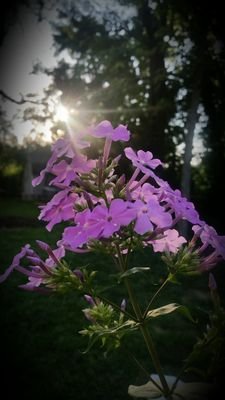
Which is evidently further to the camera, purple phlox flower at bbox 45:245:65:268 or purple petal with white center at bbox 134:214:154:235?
purple phlox flower at bbox 45:245:65:268

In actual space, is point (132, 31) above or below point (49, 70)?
above

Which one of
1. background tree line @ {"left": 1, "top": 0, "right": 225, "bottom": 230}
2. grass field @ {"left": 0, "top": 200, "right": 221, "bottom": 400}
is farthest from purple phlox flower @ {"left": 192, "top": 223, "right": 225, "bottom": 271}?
background tree line @ {"left": 1, "top": 0, "right": 225, "bottom": 230}

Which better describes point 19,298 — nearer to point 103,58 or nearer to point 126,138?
point 126,138

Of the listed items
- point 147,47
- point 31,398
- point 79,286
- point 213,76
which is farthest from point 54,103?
point 79,286

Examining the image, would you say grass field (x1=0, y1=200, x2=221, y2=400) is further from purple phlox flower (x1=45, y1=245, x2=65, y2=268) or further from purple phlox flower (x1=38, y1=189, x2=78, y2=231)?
purple phlox flower (x1=38, y1=189, x2=78, y2=231)

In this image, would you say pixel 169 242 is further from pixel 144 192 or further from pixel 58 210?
pixel 58 210

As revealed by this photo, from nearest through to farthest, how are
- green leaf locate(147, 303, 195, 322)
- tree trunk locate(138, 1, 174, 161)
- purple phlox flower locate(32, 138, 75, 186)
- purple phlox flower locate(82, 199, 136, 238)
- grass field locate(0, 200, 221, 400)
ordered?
purple phlox flower locate(82, 199, 136, 238), purple phlox flower locate(32, 138, 75, 186), green leaf locate(147, 303, 195, 322), grass field locate(0, 200, 221, 400), tree trunk locate(138, 1, 174, 161)

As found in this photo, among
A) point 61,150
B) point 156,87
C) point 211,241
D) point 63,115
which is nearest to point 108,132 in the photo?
point 61,150
